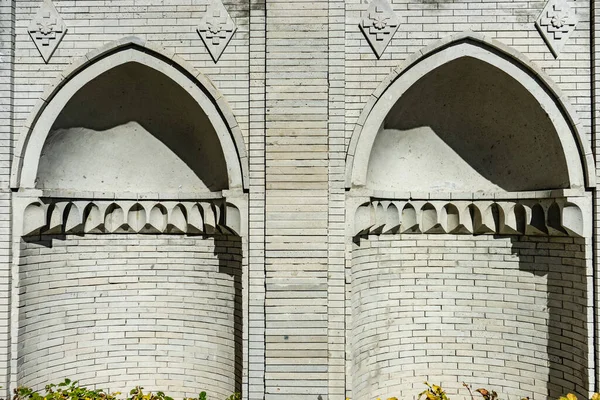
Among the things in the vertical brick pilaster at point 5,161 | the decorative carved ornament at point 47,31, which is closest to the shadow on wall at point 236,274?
the vertical brick pilaster at point 5,161

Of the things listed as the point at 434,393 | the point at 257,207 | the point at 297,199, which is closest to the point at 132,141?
the point at 257,207

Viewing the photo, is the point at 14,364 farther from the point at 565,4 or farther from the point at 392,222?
the point at 565,4

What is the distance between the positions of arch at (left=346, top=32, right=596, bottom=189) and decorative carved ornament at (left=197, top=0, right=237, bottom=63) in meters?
1.76

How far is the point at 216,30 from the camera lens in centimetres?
561

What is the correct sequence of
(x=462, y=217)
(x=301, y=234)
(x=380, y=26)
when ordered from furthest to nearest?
(x=462, y=217) < (x=380, y=26) < (x=301, y=234)

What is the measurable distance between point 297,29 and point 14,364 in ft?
16.0

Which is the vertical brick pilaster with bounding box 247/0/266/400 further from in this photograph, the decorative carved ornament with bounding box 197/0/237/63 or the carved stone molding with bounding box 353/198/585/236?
the carved stone molding with bounding box 353/198/585/236

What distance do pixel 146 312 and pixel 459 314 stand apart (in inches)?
156

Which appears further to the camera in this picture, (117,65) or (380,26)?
(117,65)

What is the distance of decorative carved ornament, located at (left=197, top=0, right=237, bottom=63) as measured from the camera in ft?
18.4

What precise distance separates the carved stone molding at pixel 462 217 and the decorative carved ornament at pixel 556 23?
1760 mm

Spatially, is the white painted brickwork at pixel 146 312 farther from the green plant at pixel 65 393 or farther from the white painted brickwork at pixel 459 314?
the white painted brickwork at pixel 459 314

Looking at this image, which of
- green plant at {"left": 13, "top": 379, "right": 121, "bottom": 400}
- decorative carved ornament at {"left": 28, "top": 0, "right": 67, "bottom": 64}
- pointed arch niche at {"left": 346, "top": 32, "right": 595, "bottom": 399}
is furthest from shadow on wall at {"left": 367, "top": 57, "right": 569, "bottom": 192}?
green plant at {"left": 13, "top": 379, "right": 121, "bottom": 400}

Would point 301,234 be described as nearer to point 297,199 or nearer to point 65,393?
point 297,199
